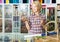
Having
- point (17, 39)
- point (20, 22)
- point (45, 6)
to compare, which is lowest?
point (17, 39)

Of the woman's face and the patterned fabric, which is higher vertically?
the woman's face

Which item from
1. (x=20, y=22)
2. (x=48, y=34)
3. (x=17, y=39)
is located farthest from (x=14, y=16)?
(x=48, y=34)

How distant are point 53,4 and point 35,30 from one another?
227mm

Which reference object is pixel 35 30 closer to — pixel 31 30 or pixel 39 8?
pixel 31 30

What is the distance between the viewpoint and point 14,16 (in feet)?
4.86

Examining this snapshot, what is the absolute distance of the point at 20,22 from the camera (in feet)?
4.85

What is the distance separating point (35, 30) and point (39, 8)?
0.53 feet

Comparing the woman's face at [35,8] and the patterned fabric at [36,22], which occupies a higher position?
the woman's face at [35,8]

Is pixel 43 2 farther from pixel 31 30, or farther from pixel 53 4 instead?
pixel 31 30

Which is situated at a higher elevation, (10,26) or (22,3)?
(22,3)

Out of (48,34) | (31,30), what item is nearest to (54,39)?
(48,34)

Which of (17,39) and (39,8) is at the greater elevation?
(39,8)

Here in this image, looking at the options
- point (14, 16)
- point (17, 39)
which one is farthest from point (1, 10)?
point (17, 39)

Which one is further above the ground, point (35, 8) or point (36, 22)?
point (35, 8)
